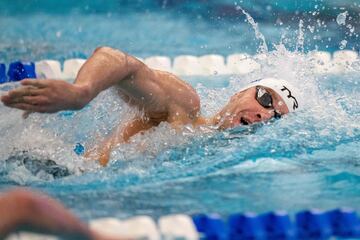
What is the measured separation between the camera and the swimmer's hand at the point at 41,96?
1.95 meters

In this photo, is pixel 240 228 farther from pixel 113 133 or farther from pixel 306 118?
pixel 306 118

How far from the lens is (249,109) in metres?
3.05

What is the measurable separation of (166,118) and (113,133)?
27cm

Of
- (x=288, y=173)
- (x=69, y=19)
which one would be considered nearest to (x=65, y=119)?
(x=288, y=173)

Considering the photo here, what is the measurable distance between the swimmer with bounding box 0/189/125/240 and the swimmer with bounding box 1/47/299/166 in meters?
0.62

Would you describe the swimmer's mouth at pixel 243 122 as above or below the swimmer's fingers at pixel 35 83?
below

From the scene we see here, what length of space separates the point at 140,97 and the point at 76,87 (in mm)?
573

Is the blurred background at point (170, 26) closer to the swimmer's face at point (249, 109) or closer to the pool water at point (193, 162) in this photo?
the pool water at point (193, 162)

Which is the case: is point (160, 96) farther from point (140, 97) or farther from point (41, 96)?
point (41, 96)

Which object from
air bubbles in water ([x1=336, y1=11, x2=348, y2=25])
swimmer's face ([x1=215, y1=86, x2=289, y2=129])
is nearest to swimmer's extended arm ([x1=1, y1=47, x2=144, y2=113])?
swimmer's face ([x1=215, y1=86, x2=289, y2=129])

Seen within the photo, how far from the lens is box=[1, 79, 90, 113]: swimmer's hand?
195 cm

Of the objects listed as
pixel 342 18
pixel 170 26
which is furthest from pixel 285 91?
pixel 170 26

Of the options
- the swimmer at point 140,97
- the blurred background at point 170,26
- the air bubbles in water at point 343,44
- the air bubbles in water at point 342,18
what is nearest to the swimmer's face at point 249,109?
the swimmer at point 140,97

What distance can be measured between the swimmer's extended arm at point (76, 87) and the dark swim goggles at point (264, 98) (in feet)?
2.75
